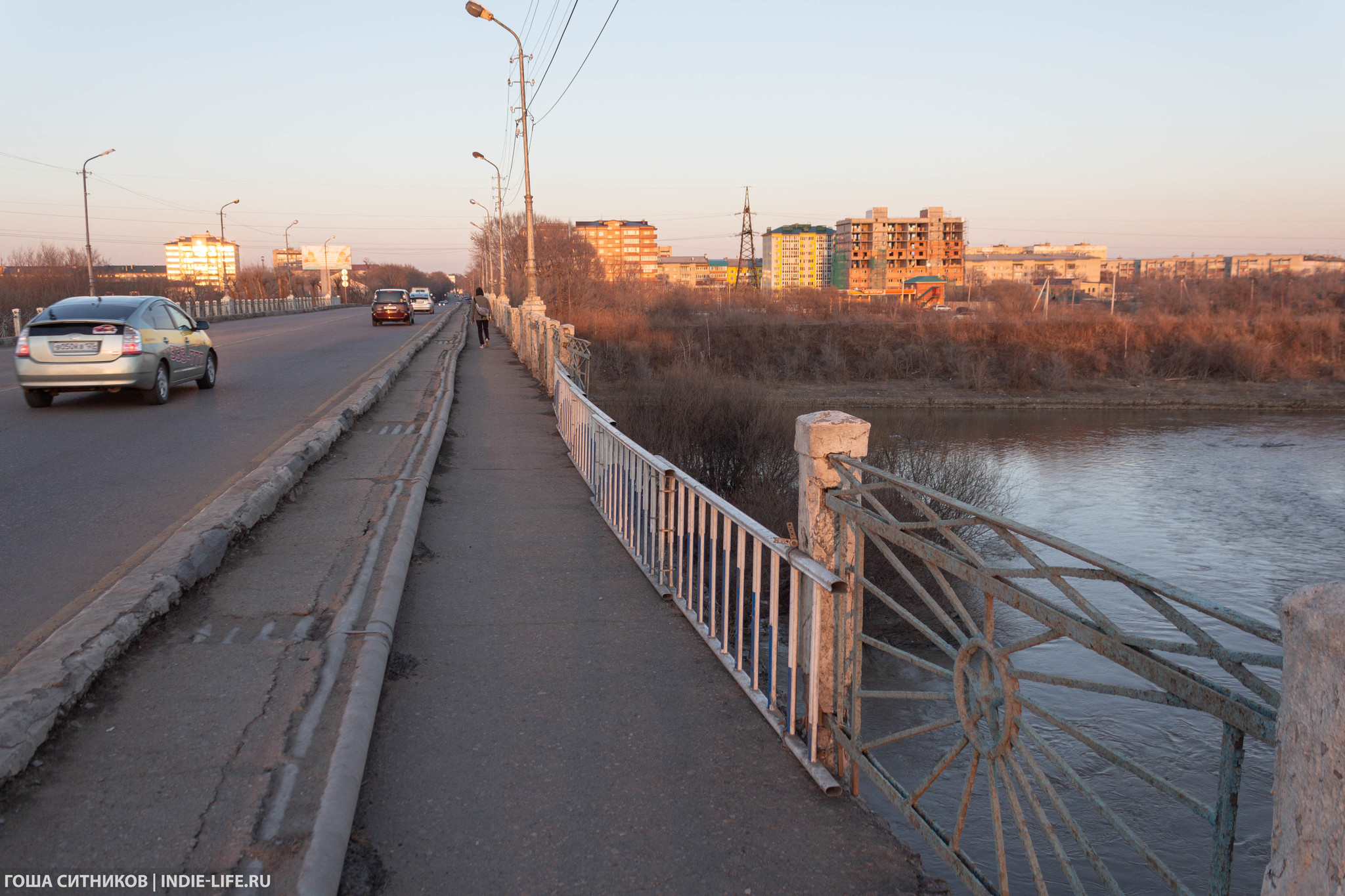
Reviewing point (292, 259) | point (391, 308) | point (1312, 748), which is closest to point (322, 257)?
point (292, 259)

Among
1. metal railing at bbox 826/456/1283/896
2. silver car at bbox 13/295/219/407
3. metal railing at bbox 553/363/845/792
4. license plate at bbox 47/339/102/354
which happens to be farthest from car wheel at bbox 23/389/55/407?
metal railing at bbox 826/456/1283/896

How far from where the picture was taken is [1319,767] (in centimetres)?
169

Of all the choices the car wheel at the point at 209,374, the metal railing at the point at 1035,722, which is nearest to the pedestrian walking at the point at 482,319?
the car wheel at the point at 209,374

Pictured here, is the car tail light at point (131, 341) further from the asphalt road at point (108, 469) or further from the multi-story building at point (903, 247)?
the multi-story building at point (903, 247)

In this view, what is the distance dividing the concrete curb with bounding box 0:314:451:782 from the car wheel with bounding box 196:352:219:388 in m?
8.61

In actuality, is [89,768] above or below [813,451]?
below

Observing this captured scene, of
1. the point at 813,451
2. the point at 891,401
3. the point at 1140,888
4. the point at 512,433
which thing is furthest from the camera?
the point at 891,401

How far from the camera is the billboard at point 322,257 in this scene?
11512 cm

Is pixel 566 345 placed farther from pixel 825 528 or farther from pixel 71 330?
pixel 825 528

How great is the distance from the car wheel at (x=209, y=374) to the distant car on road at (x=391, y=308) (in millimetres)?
27776

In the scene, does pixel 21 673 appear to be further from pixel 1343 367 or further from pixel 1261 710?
pixel 1343 367

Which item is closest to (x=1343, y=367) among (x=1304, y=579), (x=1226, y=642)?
(x=1304, y=579)

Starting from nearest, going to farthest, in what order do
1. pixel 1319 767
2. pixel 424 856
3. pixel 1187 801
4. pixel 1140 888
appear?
pixel 1319 767, pixel 1187 801, pixel 424 856, pixel 1140 888

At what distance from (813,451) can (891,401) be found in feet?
128
